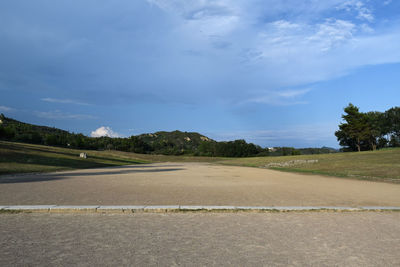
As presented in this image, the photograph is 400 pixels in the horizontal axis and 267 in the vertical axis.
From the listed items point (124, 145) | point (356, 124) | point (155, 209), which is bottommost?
point (155, 209)

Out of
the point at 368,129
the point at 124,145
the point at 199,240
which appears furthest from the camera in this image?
the point at 124,145

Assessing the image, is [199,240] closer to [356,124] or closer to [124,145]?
[356,124]

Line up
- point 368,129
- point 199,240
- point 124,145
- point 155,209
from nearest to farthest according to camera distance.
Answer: point 199,240
point 155,209
point 368,129
point 124,145

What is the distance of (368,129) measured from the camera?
55.2m

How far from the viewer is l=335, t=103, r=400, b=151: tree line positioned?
55906mm

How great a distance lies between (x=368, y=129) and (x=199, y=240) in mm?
62278

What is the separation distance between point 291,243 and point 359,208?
A: 430 centimetres

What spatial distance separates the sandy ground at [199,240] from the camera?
3.87 m

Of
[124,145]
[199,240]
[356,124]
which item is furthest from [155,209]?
[124,145]

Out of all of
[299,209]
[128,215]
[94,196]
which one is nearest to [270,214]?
[299,209]

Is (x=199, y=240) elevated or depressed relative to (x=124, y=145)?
depressed

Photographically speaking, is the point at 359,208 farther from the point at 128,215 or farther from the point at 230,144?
the point at 230,144

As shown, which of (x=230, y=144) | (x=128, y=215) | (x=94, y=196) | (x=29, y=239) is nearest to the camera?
(x=29, y=239)

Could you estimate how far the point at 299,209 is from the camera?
24.6 ft
